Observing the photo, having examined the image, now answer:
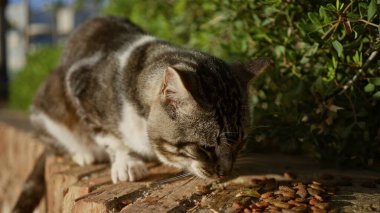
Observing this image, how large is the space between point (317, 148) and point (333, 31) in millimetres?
776

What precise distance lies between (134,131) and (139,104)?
0.21m

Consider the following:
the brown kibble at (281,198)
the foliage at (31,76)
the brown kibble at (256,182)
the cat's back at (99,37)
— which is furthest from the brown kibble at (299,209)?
the foliage at (31,76)

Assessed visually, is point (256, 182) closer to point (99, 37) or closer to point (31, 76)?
point (99, 37)

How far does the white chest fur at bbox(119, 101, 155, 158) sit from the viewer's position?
268cm

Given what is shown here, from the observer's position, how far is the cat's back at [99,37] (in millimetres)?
3354

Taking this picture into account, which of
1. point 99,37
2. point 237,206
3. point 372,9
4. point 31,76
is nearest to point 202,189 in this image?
point 237,206

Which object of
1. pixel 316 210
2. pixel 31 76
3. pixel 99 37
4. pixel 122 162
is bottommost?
pixel 316 210

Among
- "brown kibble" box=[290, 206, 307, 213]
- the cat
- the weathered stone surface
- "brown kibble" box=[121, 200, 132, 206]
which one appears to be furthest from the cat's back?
"brown kibble" box=[290, 206, 307, 213]

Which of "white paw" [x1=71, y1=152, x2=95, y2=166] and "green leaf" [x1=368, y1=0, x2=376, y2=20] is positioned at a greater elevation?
"green leaf" [x1=368, y1=0, x2=376, y2=20]

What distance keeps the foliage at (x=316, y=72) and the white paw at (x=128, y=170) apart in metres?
0.70

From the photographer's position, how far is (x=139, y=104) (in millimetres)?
2631

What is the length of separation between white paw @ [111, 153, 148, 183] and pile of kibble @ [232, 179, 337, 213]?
26.8 inches

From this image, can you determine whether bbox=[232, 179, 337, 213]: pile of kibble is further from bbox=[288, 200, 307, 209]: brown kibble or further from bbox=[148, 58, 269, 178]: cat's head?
bbox=[148, 58, 269, 178]: cat's head

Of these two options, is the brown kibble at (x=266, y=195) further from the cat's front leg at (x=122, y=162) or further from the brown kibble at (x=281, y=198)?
the cat's front leg at (x=122, y=162)
